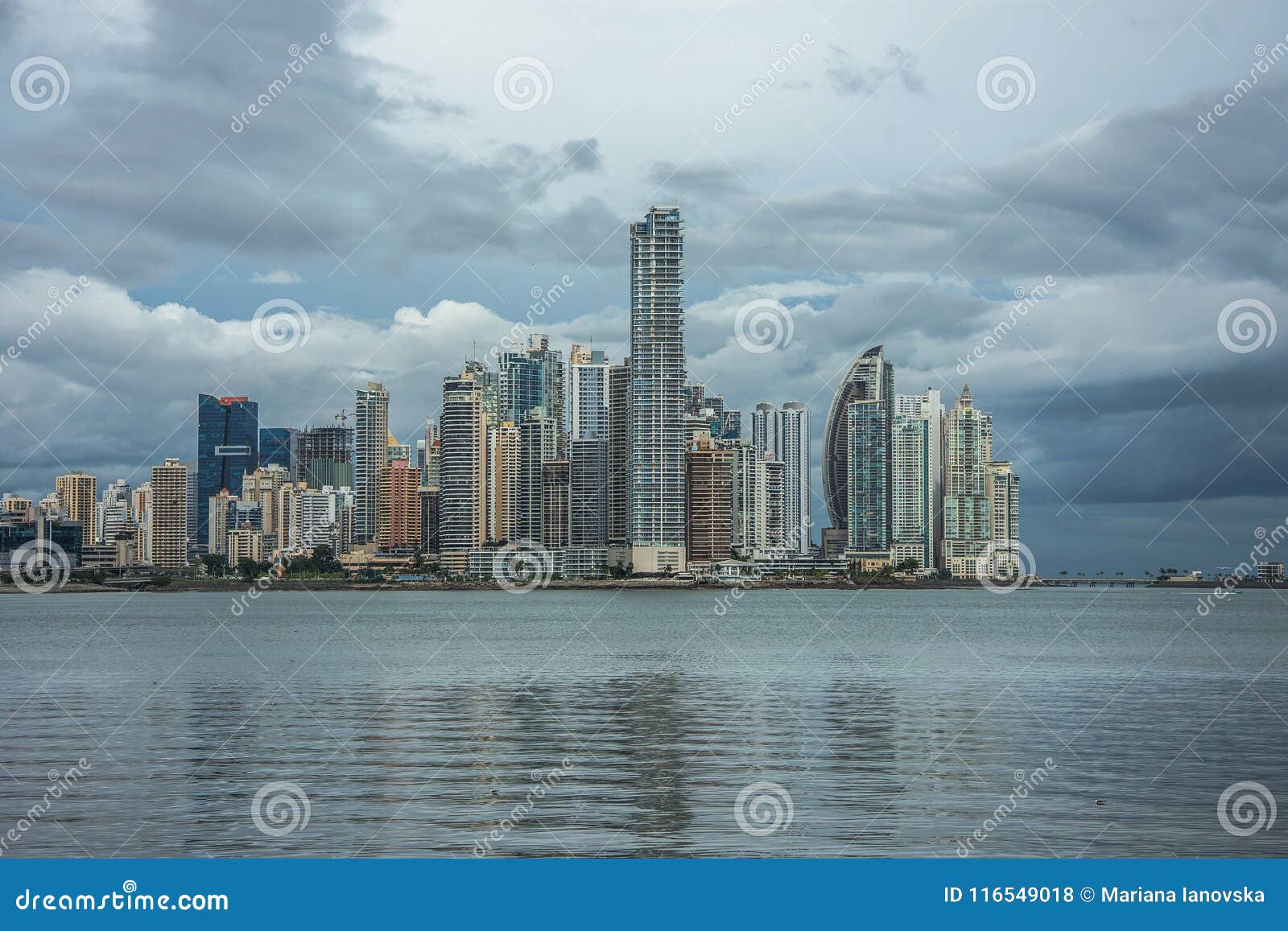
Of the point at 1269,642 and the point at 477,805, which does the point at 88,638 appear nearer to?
the point at 477,805

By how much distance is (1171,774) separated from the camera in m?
30.0

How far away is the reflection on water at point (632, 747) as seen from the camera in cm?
2233

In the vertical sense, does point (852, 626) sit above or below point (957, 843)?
above

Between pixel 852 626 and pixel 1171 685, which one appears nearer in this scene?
pixel 1171 685

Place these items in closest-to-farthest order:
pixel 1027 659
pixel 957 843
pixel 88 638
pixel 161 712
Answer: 1. pixel 957 843
2. pixel 161 712
3. pixel 1027 659
4. pixel 88 638

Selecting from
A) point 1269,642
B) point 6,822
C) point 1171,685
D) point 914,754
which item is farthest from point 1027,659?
point 6,822

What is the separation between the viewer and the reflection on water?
22.3 meters

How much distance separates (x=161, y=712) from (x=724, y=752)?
19.1 metres

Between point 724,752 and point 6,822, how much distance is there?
15742mm

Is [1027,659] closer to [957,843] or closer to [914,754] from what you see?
[914,754]

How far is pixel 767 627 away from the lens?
114 metres

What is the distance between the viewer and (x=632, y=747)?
33031mm

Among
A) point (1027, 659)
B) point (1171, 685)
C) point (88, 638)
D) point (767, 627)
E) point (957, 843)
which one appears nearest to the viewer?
point (957, 843)

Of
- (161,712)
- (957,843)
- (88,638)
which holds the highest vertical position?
(88,638)
